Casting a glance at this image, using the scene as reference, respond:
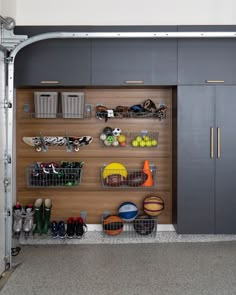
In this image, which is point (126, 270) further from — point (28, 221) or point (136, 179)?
point (28, 221)

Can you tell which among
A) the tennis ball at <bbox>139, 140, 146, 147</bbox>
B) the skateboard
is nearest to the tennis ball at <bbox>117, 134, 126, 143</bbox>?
the tennis ball at <bbox>139, 140, 146, 147</bbox>

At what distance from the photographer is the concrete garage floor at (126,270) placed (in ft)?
10.1

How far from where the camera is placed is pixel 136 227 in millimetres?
4406

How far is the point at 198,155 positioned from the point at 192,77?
905mm

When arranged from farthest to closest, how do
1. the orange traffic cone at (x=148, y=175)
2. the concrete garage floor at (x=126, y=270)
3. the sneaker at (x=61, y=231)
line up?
the orange traffic cone at (x=148, y=175) < the sneaker at (x=61, y=231) < the concrete garage floor at (x=126, y=270)

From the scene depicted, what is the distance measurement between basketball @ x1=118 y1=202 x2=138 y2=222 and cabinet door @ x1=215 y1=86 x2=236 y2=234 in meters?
0.96

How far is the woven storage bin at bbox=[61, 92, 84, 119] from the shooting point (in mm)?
4410

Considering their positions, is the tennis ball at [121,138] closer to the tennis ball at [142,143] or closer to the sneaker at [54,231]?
the tennis ball at [142,143]

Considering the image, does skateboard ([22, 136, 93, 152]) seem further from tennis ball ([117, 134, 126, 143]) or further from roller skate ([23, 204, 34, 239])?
roller skate ([23, 204, 34, 239])

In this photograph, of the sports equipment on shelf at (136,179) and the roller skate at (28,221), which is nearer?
the roller skate at (28,221)
